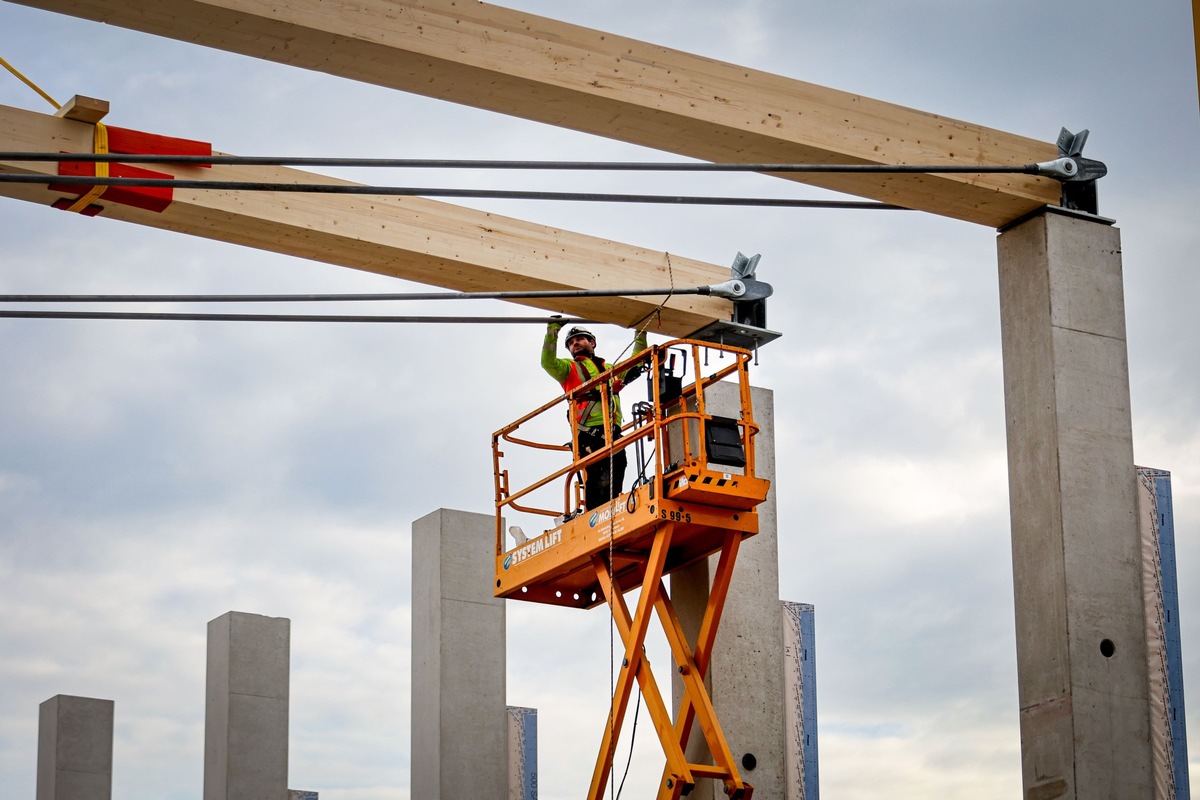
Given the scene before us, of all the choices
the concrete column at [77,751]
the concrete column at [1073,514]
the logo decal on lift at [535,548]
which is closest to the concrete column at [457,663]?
the logo decal on lift at [535,548]

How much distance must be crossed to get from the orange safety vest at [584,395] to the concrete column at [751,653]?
1.33 m

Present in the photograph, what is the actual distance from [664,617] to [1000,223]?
4961 mm

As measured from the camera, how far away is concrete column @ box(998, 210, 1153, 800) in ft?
40.0

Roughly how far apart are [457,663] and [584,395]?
309 cm

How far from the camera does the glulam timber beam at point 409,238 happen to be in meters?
14.1

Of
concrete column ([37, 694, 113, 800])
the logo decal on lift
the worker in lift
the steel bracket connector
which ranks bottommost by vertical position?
concrete column ([37, 694, 113, 800])

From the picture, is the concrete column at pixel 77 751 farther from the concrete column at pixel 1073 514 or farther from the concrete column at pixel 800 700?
the concrete column at pixel 1073 514

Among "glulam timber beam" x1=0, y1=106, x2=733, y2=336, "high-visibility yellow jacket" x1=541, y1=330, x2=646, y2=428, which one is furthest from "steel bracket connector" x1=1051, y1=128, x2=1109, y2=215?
"high-visibility yellow jacket" x1=541, y1=330, x2=646, y2=428

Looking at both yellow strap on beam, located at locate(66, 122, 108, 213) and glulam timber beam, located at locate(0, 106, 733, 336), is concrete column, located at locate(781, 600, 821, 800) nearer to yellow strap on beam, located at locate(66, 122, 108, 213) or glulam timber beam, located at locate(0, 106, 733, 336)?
glulam timber beam, located at locate(0, 106, 733, 336)

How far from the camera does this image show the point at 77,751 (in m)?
19.8

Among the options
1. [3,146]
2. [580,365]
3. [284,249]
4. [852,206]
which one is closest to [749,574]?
[580,365]

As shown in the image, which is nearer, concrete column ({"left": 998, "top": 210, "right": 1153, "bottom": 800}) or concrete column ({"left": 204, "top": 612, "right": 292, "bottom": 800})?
concrete column ({"left": 998, "top": 210, "right": 1153, "bottom": 800})

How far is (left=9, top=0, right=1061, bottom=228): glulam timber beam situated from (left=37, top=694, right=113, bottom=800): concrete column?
10746 mm

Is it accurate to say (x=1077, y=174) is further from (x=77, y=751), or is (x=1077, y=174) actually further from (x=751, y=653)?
(x=77, y=751)
